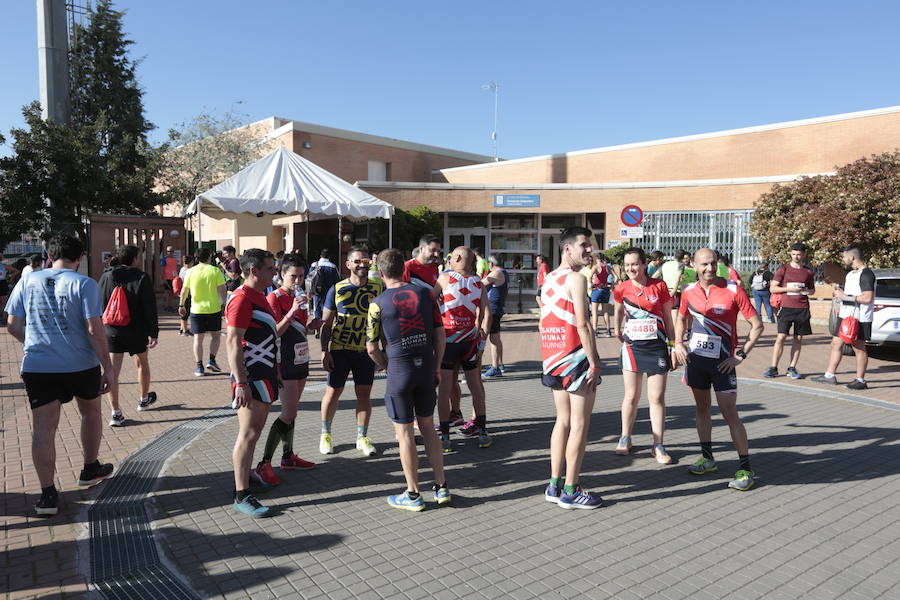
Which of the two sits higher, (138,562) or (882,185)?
(882,185)

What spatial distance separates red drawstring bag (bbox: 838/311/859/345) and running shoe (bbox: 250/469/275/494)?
24.9ft

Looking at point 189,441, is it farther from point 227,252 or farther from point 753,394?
point 753,394

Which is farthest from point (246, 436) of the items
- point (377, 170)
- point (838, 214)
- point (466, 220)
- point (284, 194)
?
point (377, 170)

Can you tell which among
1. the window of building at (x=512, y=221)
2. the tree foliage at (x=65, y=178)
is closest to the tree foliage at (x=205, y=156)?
the tree foliage at (x=65, y=178)

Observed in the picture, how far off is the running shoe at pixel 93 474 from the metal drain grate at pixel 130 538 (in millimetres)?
84

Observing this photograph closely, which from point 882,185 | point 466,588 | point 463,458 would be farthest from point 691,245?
point 466,588

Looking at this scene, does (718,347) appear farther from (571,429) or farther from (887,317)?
(887,317)

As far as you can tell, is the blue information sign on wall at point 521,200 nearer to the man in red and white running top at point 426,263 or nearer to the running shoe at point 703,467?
the man in red and white running top at point 426,263

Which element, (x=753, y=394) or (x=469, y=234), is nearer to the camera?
(x=753, y=394)

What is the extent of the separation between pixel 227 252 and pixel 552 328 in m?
8.04

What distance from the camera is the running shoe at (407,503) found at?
14.1ft

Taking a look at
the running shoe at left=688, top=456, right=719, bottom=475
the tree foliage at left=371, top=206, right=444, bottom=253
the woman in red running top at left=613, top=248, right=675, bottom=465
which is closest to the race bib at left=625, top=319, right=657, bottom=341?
the woman in red running top at left=613, top=248, right=675, bottom=465

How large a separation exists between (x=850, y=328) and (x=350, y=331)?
6868 mm

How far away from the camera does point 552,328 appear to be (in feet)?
14.2
